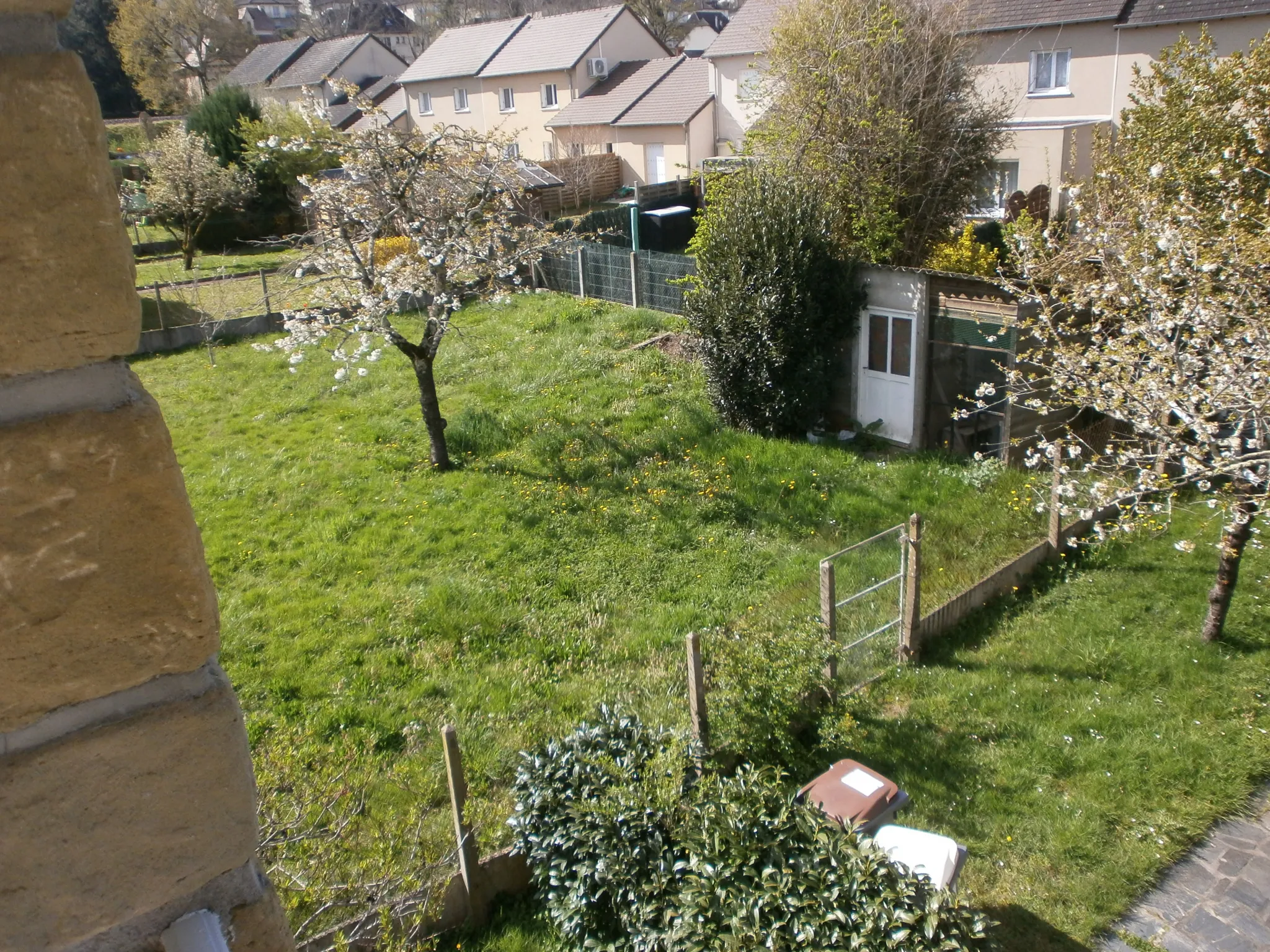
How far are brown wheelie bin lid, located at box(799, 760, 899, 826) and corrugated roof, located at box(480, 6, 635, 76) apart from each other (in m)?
35.7

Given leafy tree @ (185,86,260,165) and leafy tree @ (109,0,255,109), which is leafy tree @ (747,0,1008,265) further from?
leafy tree @ (109,0,255,109)

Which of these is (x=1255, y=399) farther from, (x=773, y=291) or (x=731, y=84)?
(x=731, y=84)


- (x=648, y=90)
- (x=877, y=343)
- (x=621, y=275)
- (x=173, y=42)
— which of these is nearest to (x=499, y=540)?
(x=877, y=343)

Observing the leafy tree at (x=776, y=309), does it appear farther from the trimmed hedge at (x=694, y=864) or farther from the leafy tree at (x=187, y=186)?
the leafy tree at (x=187, y=186)

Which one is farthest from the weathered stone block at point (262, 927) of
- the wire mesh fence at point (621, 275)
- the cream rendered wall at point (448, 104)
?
the cream rendered wall at point (448, 104)

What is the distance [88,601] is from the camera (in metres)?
0.85

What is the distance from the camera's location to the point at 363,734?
7926mm

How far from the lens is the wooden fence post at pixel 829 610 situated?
7.90 meters

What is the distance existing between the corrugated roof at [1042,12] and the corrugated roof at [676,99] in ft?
32.4

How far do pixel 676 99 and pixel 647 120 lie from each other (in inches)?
48.5

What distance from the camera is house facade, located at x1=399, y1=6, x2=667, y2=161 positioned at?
37.8 m

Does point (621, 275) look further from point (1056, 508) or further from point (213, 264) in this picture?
point (213, 264)

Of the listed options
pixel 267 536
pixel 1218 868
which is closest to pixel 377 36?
pixel 267 536

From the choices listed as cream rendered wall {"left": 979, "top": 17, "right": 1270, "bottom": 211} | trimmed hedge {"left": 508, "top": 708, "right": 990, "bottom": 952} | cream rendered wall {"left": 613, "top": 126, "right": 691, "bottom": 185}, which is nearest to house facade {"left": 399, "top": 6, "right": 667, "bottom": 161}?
cream rendered wall {"left": 613, "top": 126, "right": 691, "bottom": 185}
